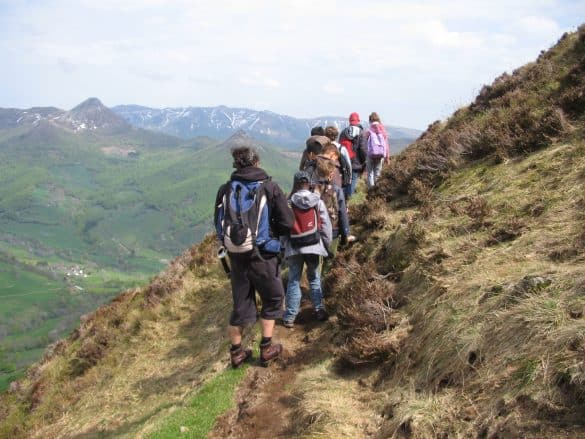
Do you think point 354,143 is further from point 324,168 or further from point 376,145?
point 324,168

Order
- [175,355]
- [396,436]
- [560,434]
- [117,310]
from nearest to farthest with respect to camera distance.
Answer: [560,434]
[396,436]
[175,355]
[117,310]

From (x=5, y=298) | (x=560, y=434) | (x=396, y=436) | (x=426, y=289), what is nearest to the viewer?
(x=560, y=434)

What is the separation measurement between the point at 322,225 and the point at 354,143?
5.78 m

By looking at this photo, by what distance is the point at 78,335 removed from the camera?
15.2m

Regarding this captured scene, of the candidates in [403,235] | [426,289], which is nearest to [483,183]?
[403,235]

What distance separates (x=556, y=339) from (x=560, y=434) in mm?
846

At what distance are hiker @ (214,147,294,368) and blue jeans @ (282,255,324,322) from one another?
0.89 meters

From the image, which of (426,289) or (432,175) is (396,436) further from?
(432,175)

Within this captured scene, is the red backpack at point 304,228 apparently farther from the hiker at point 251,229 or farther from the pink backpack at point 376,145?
the pink backpack at point 376,145

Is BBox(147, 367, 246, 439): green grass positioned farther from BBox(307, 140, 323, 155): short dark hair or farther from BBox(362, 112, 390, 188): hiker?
BBox(362, 112, 390, 188): hiker

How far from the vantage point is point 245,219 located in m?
6.38

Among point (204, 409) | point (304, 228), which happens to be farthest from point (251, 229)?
point (204, 409)

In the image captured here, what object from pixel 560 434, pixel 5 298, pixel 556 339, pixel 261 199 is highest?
pixel 261 199

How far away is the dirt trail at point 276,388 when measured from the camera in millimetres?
5863
